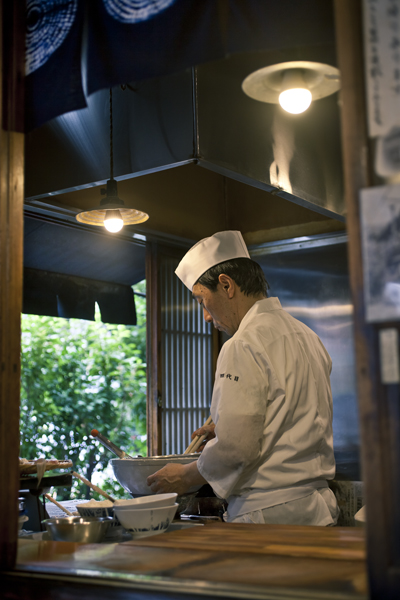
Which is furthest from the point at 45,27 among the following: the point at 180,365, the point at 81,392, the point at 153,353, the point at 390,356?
the point at 81,392

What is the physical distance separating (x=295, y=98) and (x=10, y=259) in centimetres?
156

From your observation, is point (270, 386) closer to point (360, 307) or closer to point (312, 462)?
point (312, 462)

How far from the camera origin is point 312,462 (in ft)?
7.88

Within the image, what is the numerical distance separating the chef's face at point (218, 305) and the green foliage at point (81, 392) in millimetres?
5971

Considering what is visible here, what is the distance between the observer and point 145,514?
1805 millimetres

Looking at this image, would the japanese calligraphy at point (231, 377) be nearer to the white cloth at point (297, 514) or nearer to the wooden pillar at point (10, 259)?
the white cloth at point (297, 514)

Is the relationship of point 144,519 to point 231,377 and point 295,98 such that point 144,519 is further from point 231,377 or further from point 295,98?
point 295,98

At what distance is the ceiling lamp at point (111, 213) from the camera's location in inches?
124

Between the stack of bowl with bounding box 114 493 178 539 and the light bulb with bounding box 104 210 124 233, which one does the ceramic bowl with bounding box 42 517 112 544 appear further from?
the light bulb with bounding box 104 210 124 233

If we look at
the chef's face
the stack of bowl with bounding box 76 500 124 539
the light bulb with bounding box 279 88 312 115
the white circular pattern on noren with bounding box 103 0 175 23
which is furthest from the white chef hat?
the white circular pattern on noren with bounding box 103 0 175 23

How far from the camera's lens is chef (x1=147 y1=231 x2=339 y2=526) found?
227cm

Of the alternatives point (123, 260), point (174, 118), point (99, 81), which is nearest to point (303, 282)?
point (123, 260)

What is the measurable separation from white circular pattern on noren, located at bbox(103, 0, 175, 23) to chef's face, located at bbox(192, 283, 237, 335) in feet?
4.58

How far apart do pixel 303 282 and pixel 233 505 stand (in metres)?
2.81
